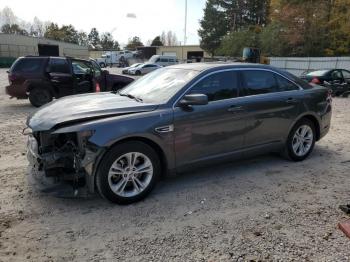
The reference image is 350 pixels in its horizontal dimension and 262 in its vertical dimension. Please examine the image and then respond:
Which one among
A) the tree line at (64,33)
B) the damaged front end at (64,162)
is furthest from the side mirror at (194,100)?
the tree line at (64,33)

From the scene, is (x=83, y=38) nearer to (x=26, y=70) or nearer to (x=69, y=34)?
(x=69, y=34)

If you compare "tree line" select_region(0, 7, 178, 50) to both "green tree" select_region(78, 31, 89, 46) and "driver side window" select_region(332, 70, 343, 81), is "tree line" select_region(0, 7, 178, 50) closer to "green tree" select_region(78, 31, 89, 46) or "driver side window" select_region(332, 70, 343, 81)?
"green tree" select_region(78, 31, 89, 46)

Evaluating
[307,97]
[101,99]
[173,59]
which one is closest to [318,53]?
[173,59]

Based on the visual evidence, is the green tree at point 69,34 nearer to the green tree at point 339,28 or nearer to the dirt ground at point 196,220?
the green tree at point 339,28

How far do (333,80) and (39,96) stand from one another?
13.6m

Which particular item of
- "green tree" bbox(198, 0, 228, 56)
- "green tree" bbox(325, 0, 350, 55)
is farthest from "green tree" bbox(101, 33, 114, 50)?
"green tree" bbox(325, 0, 350, 55)

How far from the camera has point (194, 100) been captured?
4301 mm

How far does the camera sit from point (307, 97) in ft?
19.0

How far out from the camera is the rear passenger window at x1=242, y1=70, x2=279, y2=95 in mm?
5172

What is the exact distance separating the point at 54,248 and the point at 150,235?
3.07ft

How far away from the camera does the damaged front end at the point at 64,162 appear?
3.85 metres

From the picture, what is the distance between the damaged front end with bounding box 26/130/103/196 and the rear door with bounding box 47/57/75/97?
7.75 metres

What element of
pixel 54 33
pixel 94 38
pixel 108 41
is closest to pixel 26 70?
pixel 54 33

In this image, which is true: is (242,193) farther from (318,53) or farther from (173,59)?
(173,59)
